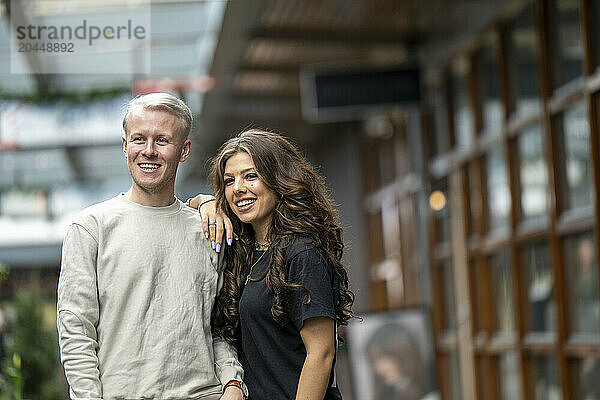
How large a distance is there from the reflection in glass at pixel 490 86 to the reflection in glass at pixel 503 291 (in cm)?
82

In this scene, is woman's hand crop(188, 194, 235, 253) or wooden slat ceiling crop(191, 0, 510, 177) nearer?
woman's hand crop(188, 194, 235, 253)

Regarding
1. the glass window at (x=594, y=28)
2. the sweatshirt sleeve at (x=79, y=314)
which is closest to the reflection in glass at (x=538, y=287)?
the glass window at (x=594, y=28)

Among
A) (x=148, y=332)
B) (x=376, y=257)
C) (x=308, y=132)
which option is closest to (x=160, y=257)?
(x=148, y=332)

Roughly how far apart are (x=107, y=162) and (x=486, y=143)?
7.78 feet

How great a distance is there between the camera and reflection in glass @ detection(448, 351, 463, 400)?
689cm

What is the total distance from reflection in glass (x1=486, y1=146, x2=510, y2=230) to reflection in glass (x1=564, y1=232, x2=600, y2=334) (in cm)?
89

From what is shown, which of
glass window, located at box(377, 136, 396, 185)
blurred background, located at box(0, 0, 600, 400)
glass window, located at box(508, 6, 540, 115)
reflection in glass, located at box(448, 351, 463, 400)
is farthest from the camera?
glass window, located at box(377, 136, 396, 185)

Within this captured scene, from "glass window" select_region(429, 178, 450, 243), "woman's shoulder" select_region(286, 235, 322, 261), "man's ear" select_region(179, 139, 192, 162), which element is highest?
"glass window" select_region(429, 178, 450, 243)

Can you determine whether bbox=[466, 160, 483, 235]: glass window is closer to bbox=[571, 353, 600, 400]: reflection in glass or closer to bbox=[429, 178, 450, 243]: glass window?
bbox=[429, 178, 450, 243]: glass window

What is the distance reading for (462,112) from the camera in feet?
22.0

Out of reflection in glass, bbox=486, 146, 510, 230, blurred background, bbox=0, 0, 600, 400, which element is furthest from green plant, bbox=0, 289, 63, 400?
reflection in glass, bbox=486, 146, 510, 230

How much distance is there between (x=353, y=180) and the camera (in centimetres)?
973

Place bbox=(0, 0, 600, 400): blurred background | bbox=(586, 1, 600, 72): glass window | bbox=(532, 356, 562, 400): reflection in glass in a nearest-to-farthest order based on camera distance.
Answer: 1. bbox=(586, 1, 600, 72): glass window
2. bbox=(0, 0, 600, 400): blurred background
3. bbox=(532, 356, 562, 400): reflection in glass

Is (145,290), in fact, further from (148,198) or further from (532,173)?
(532,173)
